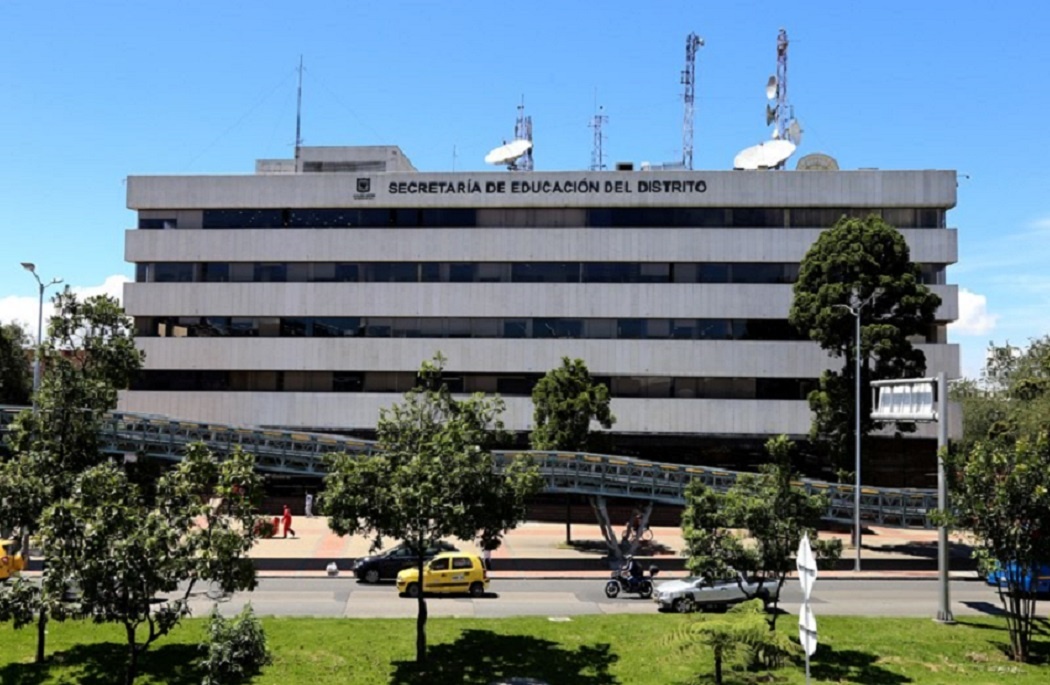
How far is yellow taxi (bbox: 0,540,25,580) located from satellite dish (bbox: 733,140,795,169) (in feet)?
142

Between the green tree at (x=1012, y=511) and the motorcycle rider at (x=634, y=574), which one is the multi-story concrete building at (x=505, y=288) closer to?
the motorcycle rider at (x=634, y=574)

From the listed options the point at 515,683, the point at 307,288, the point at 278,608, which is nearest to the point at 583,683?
the point at 515,683

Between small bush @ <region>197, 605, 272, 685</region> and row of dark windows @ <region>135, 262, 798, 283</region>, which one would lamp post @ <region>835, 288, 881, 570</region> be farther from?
small bush @ <region>197, 605, 272, 685</region>

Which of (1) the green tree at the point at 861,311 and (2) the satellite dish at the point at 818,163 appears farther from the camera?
(2) the satellite dish at the point at 818,163

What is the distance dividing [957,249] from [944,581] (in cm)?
3015

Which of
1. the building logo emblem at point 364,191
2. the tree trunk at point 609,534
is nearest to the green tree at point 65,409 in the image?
the tree trunk at point 609,534

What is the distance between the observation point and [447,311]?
52375 millimetres

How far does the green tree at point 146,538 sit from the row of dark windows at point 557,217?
38.4 meters

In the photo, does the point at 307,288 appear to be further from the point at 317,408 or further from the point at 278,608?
the point at 278,608

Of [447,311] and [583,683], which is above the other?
[447,311]

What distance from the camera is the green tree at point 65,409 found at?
19.0 m

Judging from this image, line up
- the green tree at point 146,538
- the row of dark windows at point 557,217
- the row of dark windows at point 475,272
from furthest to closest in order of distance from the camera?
1. the row of dark windows at point 557,217
2. the row of dark windows at point 475,272
3. the green tree at point 146,538

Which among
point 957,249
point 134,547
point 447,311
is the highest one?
point 957,249

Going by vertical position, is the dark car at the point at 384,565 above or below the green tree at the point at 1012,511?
below
